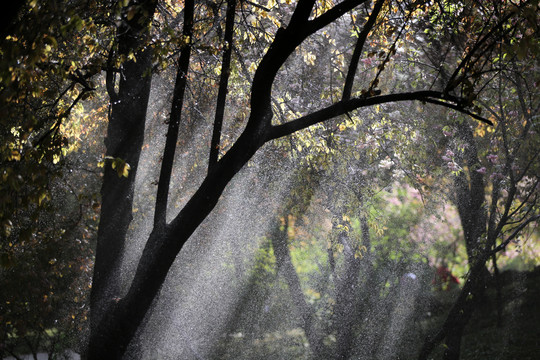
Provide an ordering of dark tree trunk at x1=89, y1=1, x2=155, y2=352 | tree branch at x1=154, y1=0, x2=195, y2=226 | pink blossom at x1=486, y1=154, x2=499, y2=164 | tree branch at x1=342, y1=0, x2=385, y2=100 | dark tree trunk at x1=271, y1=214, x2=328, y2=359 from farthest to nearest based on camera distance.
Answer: dark tree trunk at x1=271, y1=214, x2=328, y2=359, pink blossom at x1=486, y1=154, x2=499, y2=164, dark tree trunk at x1=89, y1=1, x2=155, y2=352, tree branch at x1=154, y1=0, x2=195, y2=226, tree branch at x1=342, y1=0, x2=385, y2=100

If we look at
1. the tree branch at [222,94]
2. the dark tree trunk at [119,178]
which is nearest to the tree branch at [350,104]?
the tree branch at [222,94]

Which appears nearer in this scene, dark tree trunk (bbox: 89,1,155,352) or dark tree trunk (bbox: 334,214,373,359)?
dark tree trunk (bbox: 89,1,155,352)

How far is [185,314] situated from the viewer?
435 inches

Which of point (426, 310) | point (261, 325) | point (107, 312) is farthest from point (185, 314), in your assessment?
point (107, 312)

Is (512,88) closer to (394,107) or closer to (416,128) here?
(416,128)

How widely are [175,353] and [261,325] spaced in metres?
2.06

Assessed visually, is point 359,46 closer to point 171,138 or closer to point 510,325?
point 171,138

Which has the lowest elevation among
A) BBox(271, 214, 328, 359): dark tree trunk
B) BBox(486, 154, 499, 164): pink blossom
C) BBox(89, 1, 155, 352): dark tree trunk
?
BBox(89, 1, 155, 352): dark tree trunk

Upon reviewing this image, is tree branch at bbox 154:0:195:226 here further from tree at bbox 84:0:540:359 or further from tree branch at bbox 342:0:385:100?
tree branch at bbox 342:0:385:100

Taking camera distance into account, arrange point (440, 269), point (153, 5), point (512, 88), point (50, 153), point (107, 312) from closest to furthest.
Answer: point (50, 153)
point (107, 312)
point (153, 5)
point (512, 88)
point (440, 269)

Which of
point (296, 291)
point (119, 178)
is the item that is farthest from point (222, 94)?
point (296, 291)

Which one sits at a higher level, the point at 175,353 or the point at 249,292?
the point at 249,292

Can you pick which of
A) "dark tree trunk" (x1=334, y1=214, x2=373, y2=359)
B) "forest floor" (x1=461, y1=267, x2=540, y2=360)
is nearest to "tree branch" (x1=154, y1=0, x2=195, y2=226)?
"dark tree trunk" (x1=334, y1=214, x2=373, y2=359)

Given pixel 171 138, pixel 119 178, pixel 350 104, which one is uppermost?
pixel 350 104
